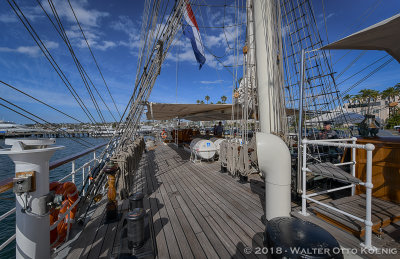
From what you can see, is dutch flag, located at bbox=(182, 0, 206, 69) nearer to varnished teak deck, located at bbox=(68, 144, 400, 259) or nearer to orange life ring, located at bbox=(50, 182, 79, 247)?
varnished teak deck, located at bbox=(68, 144, 400, 259)

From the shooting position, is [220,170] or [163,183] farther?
[220,170]

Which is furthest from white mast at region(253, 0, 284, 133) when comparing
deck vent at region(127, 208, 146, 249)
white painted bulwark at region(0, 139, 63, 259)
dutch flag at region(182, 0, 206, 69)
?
dutch flag at region(182, 0, 206, 69)

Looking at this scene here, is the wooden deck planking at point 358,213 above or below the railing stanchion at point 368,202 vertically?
below

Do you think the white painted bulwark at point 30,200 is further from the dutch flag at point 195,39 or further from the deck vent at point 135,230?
the dutch flag at point 195,39

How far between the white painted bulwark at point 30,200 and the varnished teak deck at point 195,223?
672mm

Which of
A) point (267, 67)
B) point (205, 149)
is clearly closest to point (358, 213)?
point (267, 67)

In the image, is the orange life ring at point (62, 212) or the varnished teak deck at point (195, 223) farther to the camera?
the orange life ring at point (62, 212)

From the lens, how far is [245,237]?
2322 mm

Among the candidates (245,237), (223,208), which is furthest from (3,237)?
(245,237)

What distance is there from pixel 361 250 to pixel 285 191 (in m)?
0.83

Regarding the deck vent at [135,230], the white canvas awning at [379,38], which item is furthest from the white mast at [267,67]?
the deck vent at [135,230]

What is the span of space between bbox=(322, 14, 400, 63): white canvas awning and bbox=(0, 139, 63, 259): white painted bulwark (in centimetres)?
352

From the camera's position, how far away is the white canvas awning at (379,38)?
1825 mm

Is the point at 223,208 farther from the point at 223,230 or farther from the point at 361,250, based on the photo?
the point at 361,250
